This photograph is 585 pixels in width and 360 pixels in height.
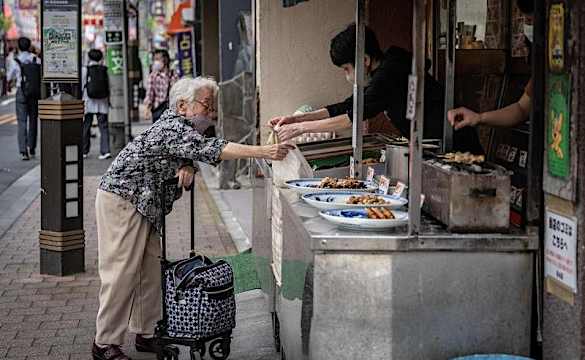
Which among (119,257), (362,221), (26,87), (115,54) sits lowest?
(119,257)

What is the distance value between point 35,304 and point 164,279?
2306mm

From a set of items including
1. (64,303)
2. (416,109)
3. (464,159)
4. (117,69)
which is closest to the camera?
(416,109)

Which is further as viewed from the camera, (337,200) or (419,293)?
(337,200)

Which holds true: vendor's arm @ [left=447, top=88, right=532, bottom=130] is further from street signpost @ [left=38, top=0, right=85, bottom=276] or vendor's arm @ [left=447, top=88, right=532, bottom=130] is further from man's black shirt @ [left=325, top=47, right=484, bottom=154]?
street signpost @ [left=38, top=0, right=85, bottom=276]

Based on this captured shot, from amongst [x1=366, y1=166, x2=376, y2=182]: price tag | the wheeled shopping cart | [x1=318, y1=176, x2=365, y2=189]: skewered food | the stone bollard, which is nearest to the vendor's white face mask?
Answer: [x1=366, y1=166, x2=376, y2=182]: price tag

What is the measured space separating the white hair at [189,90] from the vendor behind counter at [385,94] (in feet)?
1.83

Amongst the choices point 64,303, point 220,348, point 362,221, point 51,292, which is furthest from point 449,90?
point 51,292

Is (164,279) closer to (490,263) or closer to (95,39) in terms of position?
(490,263)

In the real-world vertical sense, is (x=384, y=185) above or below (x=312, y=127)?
below

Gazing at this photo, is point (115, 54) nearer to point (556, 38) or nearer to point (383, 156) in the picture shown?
point (383, 156)

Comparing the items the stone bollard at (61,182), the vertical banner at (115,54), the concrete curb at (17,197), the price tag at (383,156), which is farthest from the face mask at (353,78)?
the vertical banner at (115,54)

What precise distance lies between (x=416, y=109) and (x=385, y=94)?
167 centimetres

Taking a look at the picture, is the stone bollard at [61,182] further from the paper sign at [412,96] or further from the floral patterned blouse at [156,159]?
the paper sign at [412,96]

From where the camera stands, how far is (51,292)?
25.9 feet
